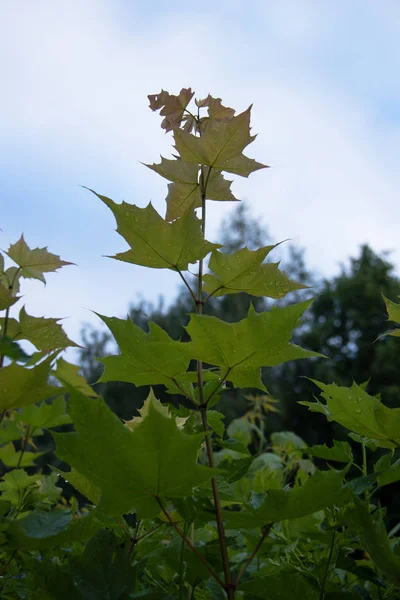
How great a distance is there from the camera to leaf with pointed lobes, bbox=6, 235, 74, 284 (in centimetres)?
77

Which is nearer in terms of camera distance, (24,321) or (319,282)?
(24,321)

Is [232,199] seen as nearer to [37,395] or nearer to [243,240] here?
[37,395]

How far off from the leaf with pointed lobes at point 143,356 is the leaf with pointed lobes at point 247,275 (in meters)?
0.12

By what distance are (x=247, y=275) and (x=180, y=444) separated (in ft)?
0.97

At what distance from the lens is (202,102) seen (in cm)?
89

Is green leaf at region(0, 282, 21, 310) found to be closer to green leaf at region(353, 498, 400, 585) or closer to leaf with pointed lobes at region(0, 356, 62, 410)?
leaf with pointed lobes at region(0, 356, 62, 410)

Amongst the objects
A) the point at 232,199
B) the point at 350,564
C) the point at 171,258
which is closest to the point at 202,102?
the point at 232,199

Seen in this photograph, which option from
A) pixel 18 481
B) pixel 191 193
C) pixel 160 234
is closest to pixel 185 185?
pixel 191 193

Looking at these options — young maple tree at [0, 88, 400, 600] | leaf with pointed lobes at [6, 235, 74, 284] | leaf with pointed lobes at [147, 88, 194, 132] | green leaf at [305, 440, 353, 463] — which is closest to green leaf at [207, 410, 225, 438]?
young maple tree at [0, 88, 400, 600]

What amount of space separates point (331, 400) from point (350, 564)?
213 mm

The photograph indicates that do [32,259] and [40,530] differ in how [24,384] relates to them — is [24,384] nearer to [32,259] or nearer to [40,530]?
[40,530]

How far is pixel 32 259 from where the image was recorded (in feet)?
2.56

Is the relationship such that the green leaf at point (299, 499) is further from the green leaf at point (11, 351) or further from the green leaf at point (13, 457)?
the green leaf at point (13, 457)

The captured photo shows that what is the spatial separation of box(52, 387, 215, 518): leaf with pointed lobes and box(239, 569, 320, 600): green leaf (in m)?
0.15
